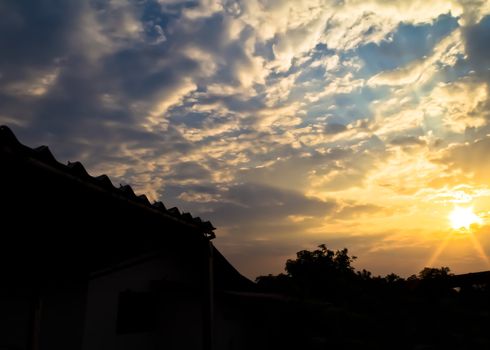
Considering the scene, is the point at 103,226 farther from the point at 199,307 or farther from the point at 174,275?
the point at 199,307

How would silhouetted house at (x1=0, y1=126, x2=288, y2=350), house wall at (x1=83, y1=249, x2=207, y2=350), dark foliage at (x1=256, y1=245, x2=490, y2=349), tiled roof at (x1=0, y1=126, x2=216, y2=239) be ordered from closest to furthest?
tiled roof at (x1=0, y1=126, x2=216, y2=239) → silhouetted house at (x1=0, y1=126, x2=288, y2=350) → house wall at (x1=83, y1=249, x2=207, y2=350) → dark foliage at (x1=256, y1=245, x2=490, y2=349)

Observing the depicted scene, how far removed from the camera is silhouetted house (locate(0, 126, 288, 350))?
3471mm

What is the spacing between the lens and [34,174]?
3.09 meters

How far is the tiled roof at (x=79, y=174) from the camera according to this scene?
274cm

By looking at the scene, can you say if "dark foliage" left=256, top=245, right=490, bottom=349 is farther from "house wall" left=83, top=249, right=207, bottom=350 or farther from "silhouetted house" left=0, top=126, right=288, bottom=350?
"house wall" left=83, top=249, right=207, bottom=350

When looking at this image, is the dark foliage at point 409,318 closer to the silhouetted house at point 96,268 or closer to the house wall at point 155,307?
the silhouetted house at point 96,268

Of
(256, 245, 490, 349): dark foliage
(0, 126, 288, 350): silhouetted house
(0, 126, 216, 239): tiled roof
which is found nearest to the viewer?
(0, 126, 216, 239): tiled roof

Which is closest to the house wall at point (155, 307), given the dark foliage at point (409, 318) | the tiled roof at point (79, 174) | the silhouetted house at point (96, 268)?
the silhouetted house at point (96, 268)

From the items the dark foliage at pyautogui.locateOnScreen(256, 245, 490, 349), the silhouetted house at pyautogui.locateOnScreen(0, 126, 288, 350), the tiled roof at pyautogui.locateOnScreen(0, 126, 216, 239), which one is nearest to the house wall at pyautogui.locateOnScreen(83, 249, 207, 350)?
the silhouetted house at pyautogui.locateOnScreen(0, 126, 288, 350)

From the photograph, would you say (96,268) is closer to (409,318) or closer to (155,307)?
(155,307)

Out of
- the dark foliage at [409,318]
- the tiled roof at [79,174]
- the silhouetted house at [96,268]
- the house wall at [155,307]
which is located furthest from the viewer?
the dark foliage at [409,318]

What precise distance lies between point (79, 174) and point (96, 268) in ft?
11.0

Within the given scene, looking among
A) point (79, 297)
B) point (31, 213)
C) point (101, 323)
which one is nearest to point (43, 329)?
point (79, 297)

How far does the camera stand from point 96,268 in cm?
613
